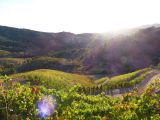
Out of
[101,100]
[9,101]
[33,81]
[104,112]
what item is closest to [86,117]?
[104,112]

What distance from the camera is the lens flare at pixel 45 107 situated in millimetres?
25734

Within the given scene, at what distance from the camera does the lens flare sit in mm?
25734

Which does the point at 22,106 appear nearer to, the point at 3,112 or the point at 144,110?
the point at 3,112

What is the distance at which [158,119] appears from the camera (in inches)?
818

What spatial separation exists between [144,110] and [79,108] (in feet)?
19.0

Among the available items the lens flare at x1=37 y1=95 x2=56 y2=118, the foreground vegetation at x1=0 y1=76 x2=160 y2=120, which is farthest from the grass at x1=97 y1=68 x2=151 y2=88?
the foreground vegetation at x1=0 y1=76 x2=160 y2=120

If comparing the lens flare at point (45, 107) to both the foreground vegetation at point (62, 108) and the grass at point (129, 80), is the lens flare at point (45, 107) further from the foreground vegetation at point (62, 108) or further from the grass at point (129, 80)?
the grass at point (129, 80)

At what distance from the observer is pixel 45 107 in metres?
27.0

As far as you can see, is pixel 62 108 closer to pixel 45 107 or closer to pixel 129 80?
pixel 45 107

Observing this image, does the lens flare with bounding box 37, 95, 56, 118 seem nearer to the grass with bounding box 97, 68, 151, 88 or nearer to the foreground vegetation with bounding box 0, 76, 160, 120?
the foreground vegetation with bounding box 0, 76, 160, 120

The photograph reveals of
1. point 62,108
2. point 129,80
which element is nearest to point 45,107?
point 62,108

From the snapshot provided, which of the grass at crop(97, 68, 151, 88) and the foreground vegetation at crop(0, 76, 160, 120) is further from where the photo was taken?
the grass at crop(97, 68, 151, 88)

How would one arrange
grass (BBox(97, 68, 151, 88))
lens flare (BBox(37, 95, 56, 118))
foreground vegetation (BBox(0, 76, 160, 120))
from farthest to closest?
grass (BBox(97, 68, 151, 88)), lens flare (BBox(37, 95, 56, 118)), foreground vegetation (BBox(0, 76, 160, 120))

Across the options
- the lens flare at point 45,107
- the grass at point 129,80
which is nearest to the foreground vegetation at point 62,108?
the lens flare at point 45,107
